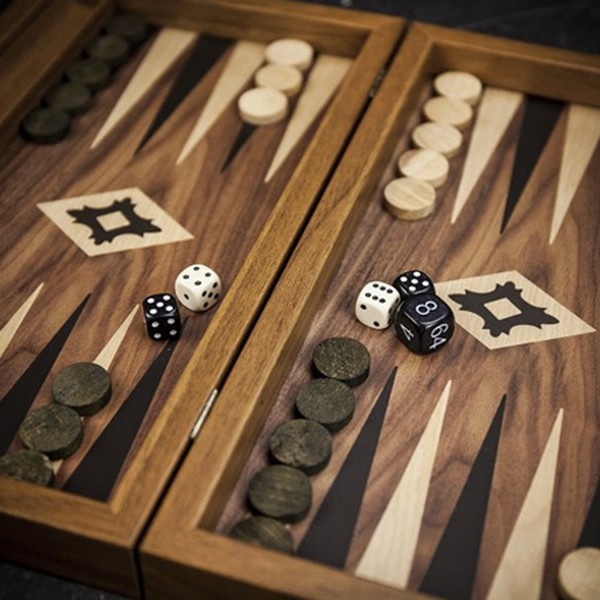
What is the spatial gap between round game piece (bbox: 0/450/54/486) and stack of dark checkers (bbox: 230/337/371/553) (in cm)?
31

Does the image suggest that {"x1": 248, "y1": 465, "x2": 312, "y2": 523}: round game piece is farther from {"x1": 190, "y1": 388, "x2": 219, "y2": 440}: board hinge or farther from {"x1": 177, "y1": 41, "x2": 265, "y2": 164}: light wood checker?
{"x1": 177, "y1": 41, "x2": 265, "y2": 164}: light wood checker

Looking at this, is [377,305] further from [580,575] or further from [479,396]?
[580,575]

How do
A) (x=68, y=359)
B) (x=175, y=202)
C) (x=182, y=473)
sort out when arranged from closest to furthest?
(x=182, y=473) < (x=68, y=359) < (x=175, y=202)

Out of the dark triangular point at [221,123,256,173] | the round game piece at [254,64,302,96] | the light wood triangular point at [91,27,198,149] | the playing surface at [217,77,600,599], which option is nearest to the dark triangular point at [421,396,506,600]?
the playing surface at [217,77,600,599]

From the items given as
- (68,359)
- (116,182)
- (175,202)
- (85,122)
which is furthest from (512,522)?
(85,122)

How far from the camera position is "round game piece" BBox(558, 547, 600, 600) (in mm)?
1467

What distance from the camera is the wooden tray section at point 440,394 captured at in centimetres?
150

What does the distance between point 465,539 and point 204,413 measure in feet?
1.46

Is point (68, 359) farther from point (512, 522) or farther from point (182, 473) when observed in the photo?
point (512, 522)

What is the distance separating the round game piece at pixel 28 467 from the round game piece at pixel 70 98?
0.94m

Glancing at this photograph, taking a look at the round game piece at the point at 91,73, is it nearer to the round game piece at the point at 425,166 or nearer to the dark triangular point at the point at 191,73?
the dark triangular point at the point at 191,73

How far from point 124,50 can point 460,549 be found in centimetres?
145

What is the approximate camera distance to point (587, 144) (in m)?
2.24

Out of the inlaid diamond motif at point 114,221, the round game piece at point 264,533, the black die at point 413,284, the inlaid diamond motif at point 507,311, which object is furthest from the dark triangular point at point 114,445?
the inlaid diamond motif at point 507,311
